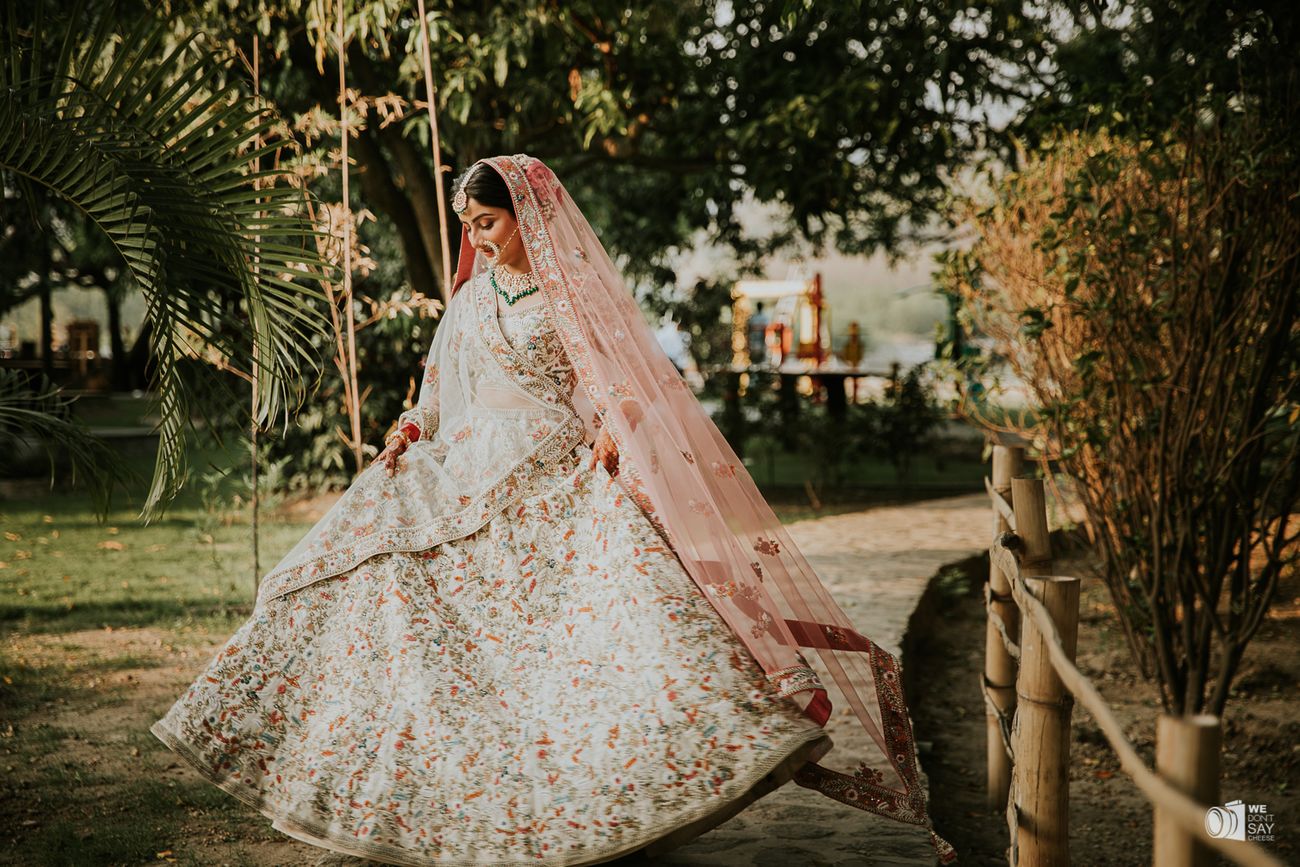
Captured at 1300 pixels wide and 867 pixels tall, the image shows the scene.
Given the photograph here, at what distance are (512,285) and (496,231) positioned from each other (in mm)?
149

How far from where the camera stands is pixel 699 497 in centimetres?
279

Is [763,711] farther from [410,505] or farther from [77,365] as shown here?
[77,365]

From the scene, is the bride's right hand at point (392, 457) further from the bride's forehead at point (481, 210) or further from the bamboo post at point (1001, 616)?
the bamboo post at point (1001, 616)

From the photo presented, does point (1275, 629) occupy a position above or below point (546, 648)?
below

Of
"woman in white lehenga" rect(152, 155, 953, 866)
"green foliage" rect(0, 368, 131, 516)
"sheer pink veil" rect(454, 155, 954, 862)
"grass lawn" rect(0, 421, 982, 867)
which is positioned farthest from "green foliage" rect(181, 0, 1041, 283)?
"woman in white lehenga" rect(152, 155, 953, 866)

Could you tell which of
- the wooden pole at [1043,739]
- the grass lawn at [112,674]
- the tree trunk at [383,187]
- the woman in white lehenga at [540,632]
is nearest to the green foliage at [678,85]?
the tree trunk at [383,187]

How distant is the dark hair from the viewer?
9.73 feet

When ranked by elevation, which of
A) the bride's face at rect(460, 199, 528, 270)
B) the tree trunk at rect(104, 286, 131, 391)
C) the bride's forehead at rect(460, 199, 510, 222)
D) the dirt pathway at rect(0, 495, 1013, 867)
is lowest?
the dirt pathway at rect(0, 495, 1013, 867)

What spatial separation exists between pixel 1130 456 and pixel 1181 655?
2.91 ft

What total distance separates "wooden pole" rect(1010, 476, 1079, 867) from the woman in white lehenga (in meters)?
0.28

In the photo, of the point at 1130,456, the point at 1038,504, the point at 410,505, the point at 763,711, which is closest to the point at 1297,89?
the point at 1130,456

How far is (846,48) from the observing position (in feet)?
23.7

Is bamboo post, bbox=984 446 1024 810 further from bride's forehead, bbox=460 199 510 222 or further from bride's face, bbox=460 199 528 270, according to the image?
bride's forehead, bbox=460 199 510 222

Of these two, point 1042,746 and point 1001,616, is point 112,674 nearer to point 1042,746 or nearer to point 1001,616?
point 1001,616
